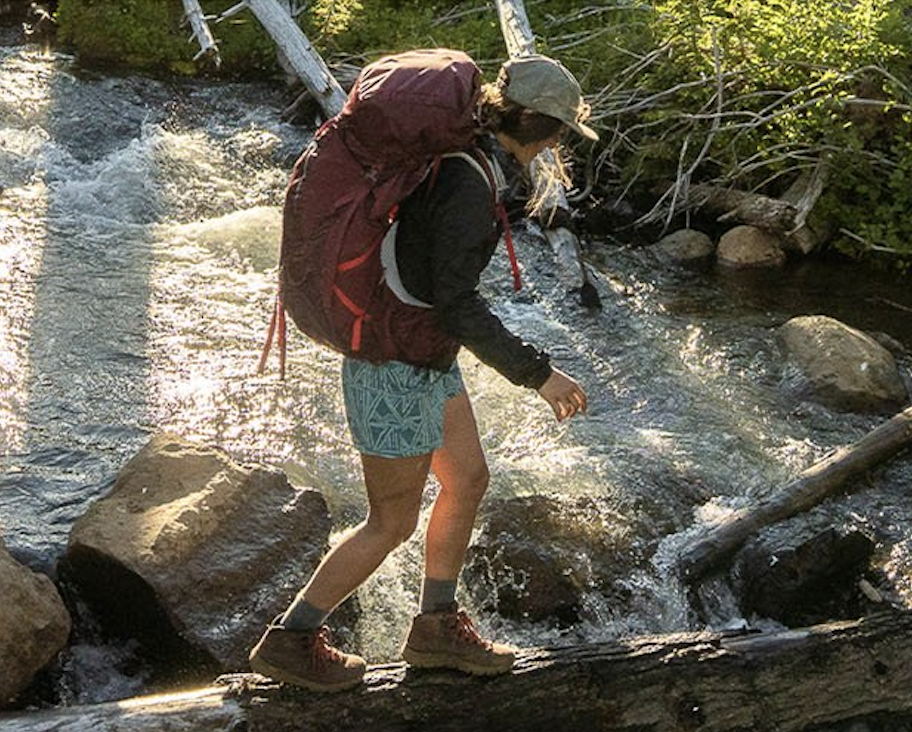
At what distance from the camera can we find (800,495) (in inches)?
257

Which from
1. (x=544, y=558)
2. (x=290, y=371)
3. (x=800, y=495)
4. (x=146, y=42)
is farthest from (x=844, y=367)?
(x=146, y=42)

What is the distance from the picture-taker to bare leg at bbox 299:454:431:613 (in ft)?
13.0

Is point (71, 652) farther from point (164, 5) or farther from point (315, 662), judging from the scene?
point (164, 5)

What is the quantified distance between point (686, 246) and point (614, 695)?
21.5ft

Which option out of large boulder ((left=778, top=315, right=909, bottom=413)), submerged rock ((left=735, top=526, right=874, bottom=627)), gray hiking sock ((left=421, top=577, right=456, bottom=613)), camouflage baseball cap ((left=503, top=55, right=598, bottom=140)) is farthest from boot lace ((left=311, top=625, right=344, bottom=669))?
large boulder ((left=778, top=315, right=909, bottom=413))

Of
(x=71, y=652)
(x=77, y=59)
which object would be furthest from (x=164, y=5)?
(x=71, y=652)

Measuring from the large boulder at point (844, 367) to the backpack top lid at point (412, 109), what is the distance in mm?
5065

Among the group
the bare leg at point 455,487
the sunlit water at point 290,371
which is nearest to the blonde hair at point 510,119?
the bare leg at point 455,487

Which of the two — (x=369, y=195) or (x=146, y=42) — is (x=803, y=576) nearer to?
(x=369, y=195)

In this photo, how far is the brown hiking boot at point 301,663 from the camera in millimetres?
4113

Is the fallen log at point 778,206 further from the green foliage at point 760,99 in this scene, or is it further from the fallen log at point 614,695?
the fallen log at point 614,695

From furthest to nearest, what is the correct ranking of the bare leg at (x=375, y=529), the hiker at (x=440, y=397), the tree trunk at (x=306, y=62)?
the tree trunk at (x=306, y=62) → the bare leg at (x=375, y=529) → the hiker at (x=440, y=397)

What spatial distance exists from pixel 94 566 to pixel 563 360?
4021 mm

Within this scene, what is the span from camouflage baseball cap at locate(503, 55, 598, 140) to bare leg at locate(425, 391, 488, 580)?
3.18ft
